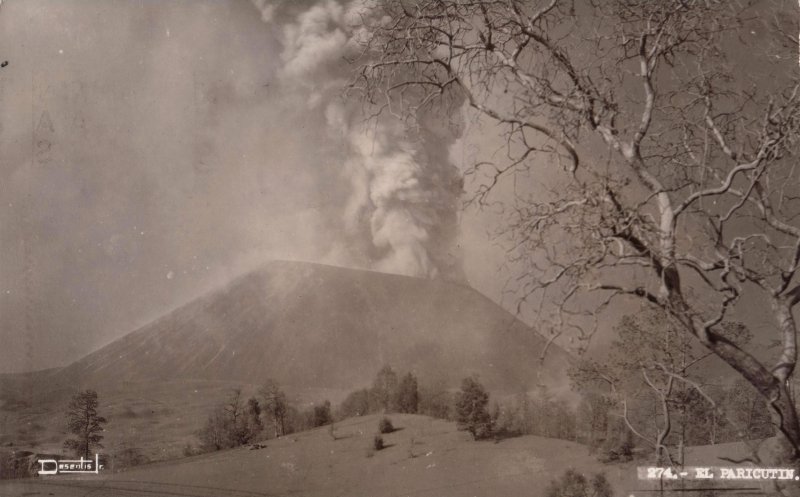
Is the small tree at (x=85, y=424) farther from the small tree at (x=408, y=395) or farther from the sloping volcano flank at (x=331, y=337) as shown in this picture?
the small tree at (x=408, y=395)

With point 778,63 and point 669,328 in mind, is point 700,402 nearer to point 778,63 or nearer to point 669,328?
point 669,328

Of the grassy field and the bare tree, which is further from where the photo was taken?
the grassy field

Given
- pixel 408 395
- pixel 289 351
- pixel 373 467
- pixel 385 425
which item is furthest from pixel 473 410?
pixel 289 351

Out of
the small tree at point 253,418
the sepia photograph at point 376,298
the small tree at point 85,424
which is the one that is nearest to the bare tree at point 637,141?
the sepia photograph at point 376,298

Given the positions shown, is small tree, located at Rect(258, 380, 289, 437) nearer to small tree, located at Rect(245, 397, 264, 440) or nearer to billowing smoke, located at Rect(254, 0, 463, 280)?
small tree, located at Rect(245, 397, 264, 440)

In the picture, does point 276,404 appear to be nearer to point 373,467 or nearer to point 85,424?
point 373,467

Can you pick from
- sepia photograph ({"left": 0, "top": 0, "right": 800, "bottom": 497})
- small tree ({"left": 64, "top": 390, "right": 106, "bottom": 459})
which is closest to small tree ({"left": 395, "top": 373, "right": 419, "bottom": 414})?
sepia photograph ({"left": 0, "top": 0, "right": 800, "bottom": 497})
